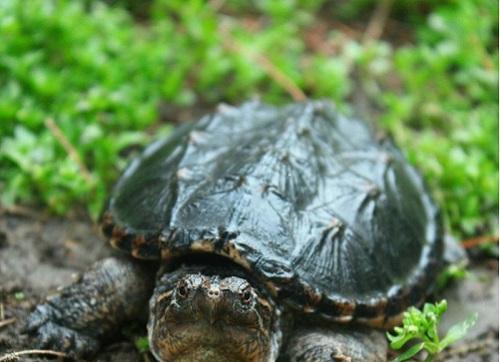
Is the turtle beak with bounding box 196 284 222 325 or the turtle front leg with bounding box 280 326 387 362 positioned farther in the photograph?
the turtle front leg with bounding box 280 326 387 362

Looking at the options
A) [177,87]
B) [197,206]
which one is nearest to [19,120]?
[177,87]

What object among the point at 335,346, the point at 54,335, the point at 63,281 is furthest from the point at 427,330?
the point at 63,281

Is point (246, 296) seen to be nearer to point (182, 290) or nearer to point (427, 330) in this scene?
point (182, 290)

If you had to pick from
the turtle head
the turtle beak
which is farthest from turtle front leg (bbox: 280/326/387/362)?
the turtle beak

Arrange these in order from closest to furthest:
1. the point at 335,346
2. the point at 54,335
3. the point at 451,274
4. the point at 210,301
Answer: the point at 210,301
the point at 335,346
the point at 54,335
the point at 451,274

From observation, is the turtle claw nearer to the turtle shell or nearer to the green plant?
the green plant

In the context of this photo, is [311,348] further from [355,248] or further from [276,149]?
[276,149]
